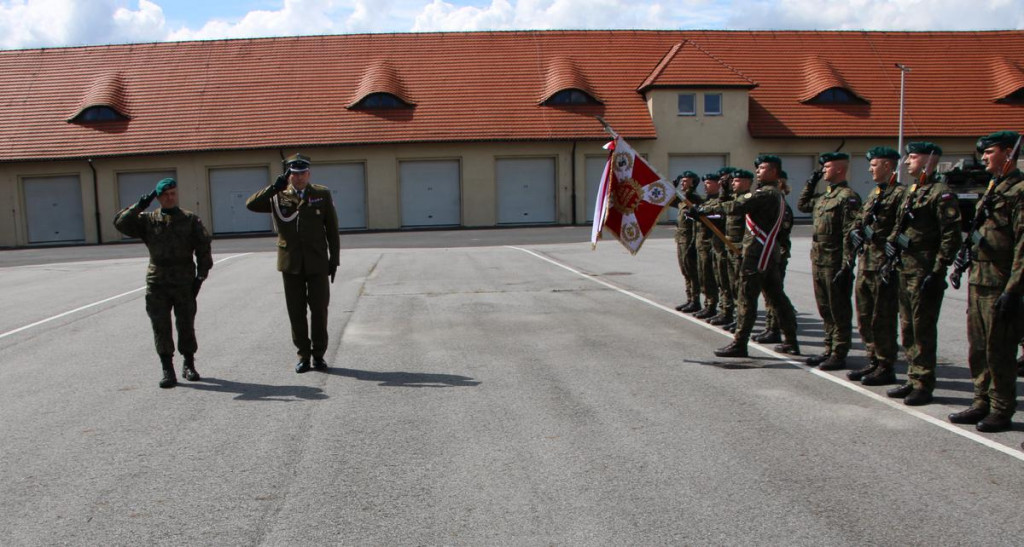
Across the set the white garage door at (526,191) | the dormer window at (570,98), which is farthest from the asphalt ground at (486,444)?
the dormer window at (570,98)

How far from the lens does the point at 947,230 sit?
5.99 metres

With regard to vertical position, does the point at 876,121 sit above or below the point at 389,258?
above

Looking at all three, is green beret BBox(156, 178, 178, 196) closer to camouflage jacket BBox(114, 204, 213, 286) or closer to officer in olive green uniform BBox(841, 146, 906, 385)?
camouflage jacket BBox(114, 204, 213, 286)

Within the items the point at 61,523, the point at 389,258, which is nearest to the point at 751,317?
the point at 61,523

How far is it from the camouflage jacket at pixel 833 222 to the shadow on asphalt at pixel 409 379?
336cm

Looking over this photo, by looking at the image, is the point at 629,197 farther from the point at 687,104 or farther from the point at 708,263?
the point at 687,104

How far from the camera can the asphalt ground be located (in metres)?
4.11

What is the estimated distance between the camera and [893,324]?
6945 mm

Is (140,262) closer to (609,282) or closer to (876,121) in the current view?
(609,282)

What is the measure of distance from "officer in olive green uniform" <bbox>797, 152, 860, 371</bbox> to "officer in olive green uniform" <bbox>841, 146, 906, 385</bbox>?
0.39 meters

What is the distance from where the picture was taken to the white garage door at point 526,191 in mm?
36875

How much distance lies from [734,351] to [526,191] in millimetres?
29302

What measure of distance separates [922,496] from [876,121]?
120ft

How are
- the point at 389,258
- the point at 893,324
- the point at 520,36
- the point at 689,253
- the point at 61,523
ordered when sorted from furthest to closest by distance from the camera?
the point at 520,36, the point at 389,258, the point at 689,253, the point at 893,324, the point at 61,523
